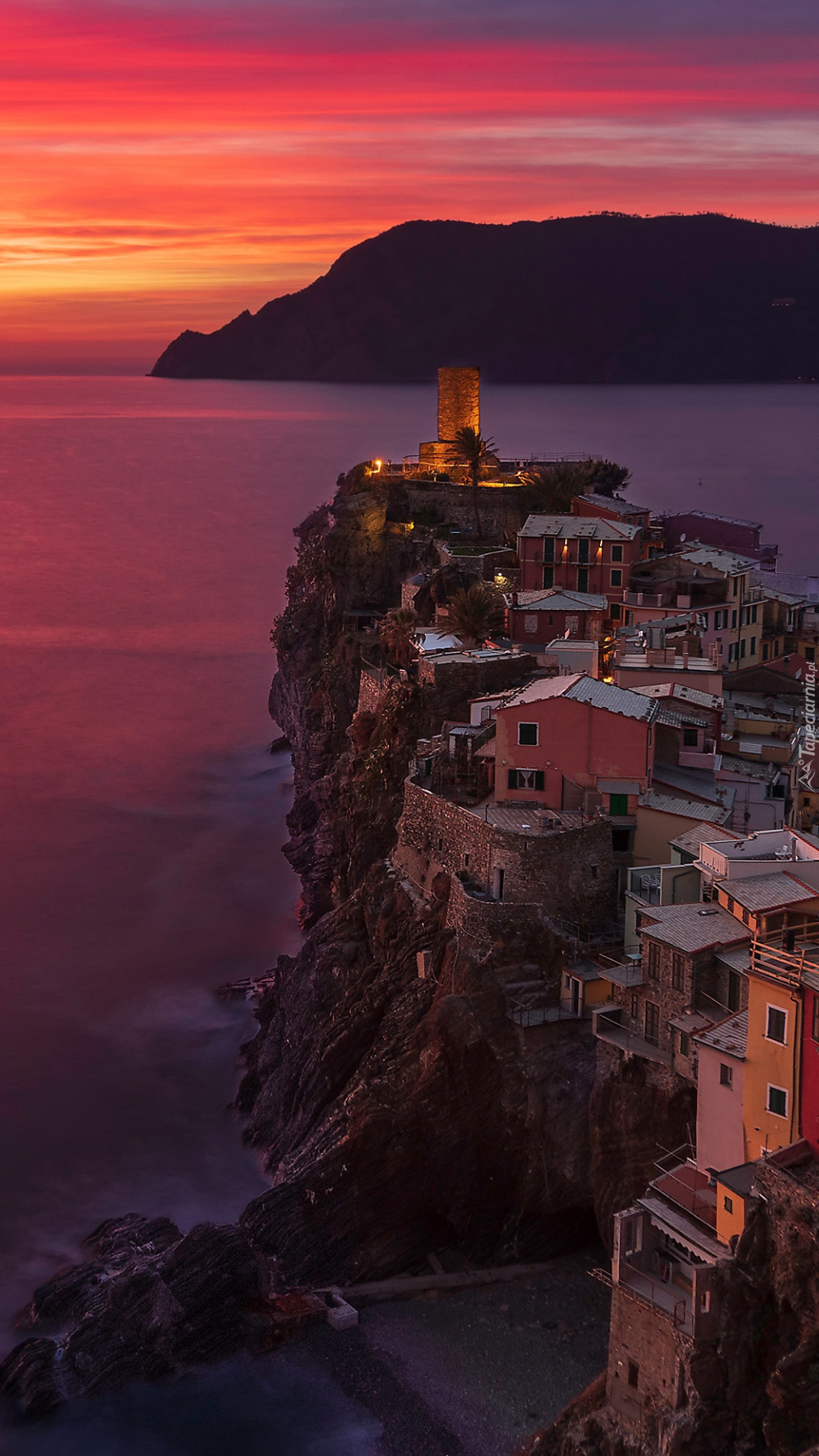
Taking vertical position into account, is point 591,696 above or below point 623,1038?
above

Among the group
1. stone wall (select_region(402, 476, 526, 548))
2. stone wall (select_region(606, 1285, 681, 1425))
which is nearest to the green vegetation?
stone wall (select_region(402, 476, 526, 548))

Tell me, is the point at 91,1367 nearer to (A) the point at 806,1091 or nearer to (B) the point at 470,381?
(A) the point at 806,1091

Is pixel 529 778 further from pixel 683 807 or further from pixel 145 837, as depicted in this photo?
pixel 145 837

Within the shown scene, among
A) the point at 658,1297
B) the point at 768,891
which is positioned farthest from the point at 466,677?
the point at 658,1297

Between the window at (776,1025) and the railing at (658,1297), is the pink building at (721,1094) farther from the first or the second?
the railing at (658,1297)

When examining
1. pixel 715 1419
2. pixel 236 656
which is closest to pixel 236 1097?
pixel 715 1419

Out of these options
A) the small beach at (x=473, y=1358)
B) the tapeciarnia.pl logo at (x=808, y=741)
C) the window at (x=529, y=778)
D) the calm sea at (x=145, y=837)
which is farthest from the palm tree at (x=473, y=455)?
the small beach at (x=473, y=1358)
